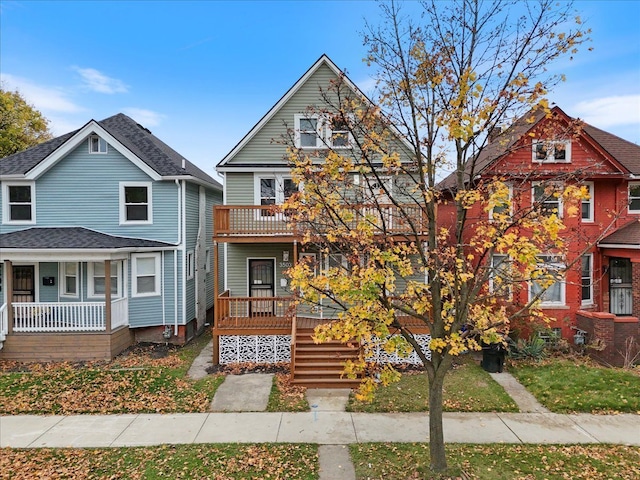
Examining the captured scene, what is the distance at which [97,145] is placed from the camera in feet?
50.0

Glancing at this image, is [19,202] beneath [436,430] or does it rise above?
above

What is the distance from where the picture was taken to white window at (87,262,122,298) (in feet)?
49.3

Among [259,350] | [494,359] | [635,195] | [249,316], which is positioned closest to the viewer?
[494,359]

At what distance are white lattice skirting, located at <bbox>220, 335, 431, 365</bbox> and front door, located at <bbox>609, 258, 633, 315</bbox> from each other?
31.0 feet

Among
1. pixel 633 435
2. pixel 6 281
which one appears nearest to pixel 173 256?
pixel 6 281

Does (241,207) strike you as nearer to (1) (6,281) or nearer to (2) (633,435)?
(1) (6,281)

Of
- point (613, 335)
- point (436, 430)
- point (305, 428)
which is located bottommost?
point (305, 428)

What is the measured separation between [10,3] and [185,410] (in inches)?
820

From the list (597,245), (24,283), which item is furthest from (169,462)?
(597,245)

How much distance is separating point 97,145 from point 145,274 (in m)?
5.65

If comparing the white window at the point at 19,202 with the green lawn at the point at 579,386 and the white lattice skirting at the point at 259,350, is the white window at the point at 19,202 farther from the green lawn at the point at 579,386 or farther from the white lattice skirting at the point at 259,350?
the green lawn at the point at 579,386

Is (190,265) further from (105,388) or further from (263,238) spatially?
(105,388)

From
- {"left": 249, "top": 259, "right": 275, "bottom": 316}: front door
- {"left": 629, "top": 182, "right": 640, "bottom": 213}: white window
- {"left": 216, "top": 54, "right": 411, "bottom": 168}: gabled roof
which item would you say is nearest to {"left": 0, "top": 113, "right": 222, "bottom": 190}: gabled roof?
{"left": 216, "top": 54, "right": 411, "bottom": 168}: gabled roof

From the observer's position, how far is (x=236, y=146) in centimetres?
1484
